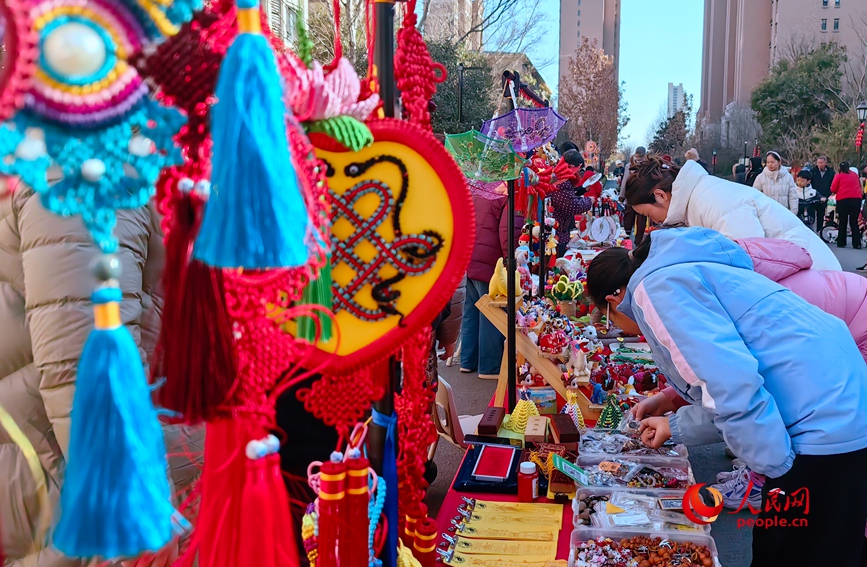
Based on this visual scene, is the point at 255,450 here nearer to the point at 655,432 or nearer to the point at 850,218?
the point at 655,432

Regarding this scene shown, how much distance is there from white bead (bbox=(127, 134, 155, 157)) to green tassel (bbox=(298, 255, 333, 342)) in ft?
0.85

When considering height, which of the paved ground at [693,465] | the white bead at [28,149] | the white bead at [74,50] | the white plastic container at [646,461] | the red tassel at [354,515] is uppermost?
the white bead at [74,50]

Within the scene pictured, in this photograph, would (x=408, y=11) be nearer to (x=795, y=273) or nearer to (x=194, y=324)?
(x=194, y=324)

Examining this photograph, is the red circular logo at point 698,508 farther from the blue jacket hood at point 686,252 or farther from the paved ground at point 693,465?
the blue jacket hood at point 686,252

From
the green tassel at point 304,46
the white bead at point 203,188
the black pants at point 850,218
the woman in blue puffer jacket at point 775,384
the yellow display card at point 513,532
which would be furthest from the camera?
the black pants at point 850,218

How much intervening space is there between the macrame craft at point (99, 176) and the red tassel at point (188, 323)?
7 cm

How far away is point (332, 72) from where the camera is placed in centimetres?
78

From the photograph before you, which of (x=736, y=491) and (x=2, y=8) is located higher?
(x=2, y=8)

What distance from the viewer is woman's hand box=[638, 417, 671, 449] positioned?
1838mm

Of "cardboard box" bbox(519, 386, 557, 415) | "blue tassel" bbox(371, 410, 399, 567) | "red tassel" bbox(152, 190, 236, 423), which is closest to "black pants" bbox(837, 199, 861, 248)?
"cardboard box" bbox(519, 386, 557, 415)

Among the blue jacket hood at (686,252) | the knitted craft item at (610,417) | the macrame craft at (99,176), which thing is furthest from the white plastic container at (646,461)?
the macrame craft at (99,176)

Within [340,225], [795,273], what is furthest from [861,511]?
[340,225]

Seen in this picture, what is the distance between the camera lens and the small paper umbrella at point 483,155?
2.89 meters

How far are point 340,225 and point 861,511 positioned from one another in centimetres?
146
